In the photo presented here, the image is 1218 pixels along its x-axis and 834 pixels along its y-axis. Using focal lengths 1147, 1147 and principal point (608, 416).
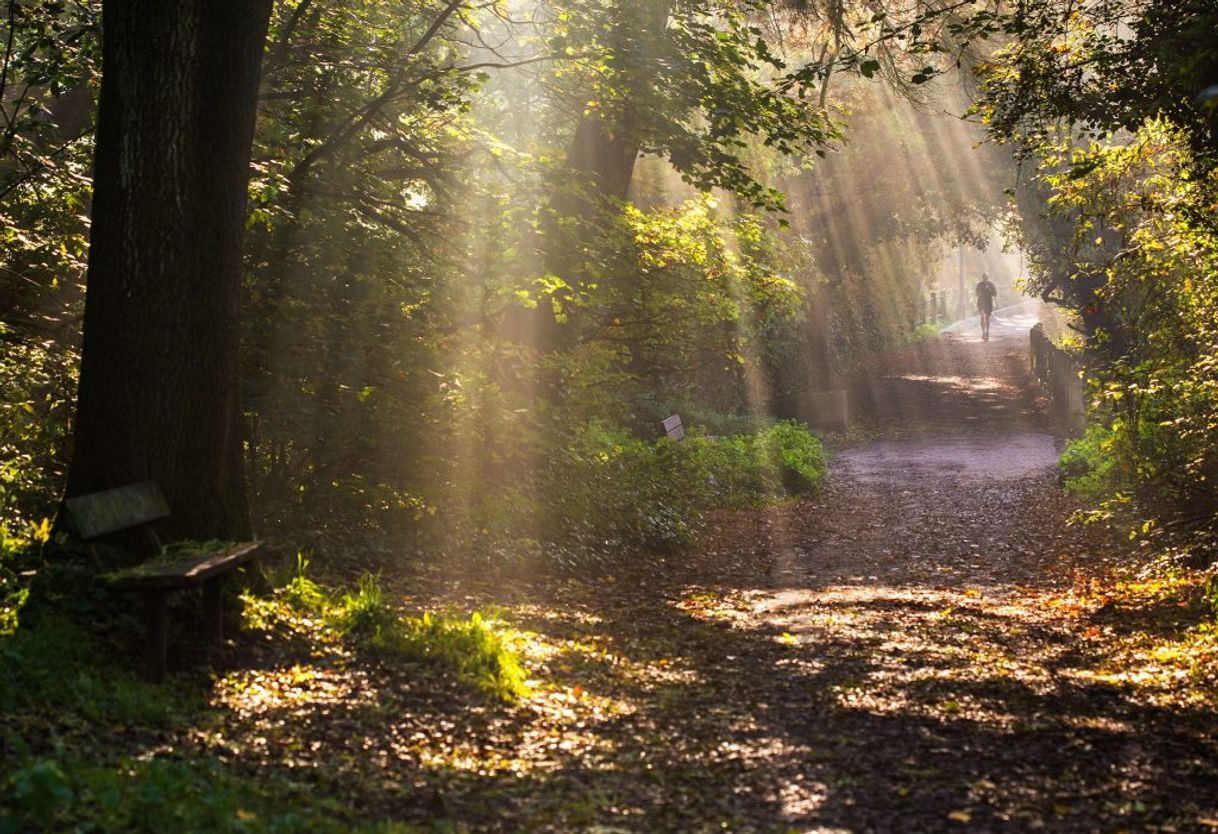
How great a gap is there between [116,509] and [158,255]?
5.21 ft

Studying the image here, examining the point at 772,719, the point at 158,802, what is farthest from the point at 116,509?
the point at 772,719

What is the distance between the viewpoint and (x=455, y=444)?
11.2 metres

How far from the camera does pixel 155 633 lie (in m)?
6.01

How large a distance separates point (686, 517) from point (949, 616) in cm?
→ 571

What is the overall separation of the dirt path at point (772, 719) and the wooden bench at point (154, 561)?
46 centimetres

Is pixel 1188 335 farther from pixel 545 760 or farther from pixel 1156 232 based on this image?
pixel 545 760

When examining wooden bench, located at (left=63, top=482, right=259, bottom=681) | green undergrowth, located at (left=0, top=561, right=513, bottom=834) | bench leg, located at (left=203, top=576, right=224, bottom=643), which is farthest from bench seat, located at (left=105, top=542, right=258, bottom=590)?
green undergrowth, located at (left=0, top=561, right=513, bottom=834)

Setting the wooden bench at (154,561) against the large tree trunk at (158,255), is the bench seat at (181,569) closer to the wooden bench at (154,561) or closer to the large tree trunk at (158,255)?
the wooden bench at (154,561)

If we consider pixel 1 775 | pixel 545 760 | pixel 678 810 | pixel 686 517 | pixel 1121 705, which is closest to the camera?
pixel 1 775

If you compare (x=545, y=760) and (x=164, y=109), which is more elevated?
(x=164, y=109)

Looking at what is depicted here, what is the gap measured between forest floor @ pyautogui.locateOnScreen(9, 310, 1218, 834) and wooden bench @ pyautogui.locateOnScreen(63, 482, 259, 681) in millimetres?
359

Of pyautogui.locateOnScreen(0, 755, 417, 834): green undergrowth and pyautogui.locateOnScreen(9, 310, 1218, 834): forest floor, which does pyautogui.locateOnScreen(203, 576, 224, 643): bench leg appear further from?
pyautogui.locateOnScreen(0, 755, 417, 834): green undergrowth

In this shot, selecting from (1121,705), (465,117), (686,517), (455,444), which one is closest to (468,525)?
(455,444)

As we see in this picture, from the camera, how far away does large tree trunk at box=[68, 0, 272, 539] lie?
277 inches
